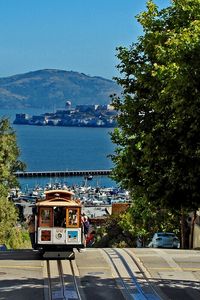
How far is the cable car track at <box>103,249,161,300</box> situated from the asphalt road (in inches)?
7.4

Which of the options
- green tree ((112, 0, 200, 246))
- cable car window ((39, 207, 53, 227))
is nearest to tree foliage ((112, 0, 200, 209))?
green tree ((112, 0, 200, 246))

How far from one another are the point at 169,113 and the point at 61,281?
6.03 m

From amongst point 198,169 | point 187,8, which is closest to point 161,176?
point 198,169

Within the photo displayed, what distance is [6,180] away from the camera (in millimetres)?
57094

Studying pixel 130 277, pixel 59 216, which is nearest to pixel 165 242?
pixel 59 216

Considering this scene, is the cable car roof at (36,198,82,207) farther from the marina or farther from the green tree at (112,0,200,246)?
the marina

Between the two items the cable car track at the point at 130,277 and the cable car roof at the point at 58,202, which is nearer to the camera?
the cable car track at the point at 130,277

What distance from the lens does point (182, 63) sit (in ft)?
51.8

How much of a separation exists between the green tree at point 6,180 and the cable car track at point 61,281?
88.5ft

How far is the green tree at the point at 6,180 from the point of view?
5028cm

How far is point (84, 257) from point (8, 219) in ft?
87.4

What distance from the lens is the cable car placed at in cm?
2438

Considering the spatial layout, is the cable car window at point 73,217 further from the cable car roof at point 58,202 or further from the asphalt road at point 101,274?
the asphalt road at point 101,274

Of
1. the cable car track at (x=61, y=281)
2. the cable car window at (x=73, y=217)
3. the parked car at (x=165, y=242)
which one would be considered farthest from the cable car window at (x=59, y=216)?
the parked car at (x=165, y=242)
